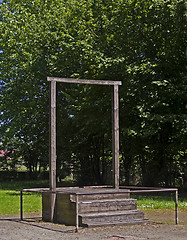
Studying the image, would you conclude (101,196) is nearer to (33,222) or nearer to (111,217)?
(111,217)

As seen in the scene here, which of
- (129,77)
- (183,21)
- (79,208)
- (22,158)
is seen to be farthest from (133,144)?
(22,158)

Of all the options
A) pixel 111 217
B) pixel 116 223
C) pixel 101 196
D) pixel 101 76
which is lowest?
pixel 116 223

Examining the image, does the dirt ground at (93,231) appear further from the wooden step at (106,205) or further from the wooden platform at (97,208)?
the wooden step at (106,205)

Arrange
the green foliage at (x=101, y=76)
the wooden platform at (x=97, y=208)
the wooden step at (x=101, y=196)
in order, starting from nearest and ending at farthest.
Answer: the wooden platform at (x=97, y=208), the wooden step at (x=101, y=196), the green foliage at (x=101, y=76)

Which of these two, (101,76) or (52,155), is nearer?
(52,155)

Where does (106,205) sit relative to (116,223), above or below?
above

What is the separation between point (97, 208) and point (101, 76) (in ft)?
42.7

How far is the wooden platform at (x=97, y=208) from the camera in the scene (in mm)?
10828

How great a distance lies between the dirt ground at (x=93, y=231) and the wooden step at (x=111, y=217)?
0.34 meters

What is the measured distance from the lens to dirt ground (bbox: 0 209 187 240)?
928 cm

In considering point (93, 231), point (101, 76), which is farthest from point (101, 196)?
point (101, 76)

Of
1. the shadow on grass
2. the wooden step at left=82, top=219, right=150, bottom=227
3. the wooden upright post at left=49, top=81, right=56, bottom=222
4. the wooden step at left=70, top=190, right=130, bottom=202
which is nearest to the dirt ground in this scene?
the shadow on grass

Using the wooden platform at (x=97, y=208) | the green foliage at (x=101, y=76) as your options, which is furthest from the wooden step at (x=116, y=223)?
the green foliage at (x=101, y=76)

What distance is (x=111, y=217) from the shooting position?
1101cm
